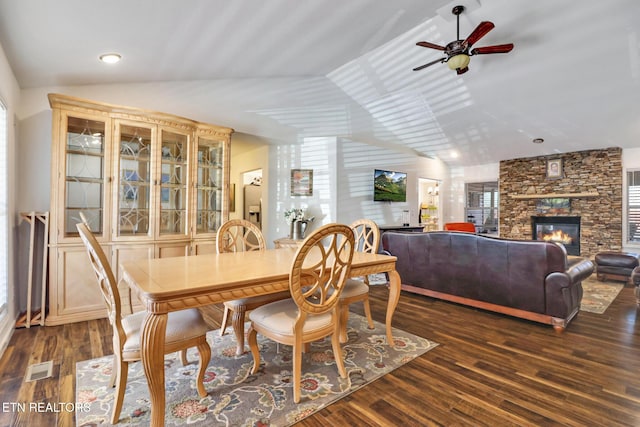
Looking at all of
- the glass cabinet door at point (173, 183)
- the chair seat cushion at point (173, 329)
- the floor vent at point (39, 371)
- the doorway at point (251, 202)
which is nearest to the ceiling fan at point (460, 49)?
the glass cabinet door at point (173, 183)

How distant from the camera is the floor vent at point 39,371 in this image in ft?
6.69

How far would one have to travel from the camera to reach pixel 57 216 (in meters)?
3.02

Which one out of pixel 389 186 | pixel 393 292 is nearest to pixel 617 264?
pixel 389 186

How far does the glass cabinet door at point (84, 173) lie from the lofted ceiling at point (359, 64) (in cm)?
51

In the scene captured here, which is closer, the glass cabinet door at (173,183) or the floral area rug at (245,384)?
the floral area rug at (245,384)

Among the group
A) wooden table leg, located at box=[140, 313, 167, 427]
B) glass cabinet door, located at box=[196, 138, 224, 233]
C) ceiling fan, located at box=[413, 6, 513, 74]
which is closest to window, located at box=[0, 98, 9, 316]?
glass cabinet door, located at box=[196, 138, 224, 233]

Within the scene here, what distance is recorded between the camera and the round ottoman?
189 inches

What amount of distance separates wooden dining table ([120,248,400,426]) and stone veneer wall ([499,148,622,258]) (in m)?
6.99

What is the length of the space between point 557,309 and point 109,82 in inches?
200

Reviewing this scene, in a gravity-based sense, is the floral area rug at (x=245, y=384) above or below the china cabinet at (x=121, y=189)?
below

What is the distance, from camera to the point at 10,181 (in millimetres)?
2820

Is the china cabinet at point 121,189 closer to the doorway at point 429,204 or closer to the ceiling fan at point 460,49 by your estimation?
the ceiling fan at point 460,49

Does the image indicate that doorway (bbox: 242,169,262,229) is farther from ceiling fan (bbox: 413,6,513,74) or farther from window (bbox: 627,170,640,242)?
window (bbox: 627,170,640,242)

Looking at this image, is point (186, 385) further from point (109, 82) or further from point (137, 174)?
point (109, 82)
